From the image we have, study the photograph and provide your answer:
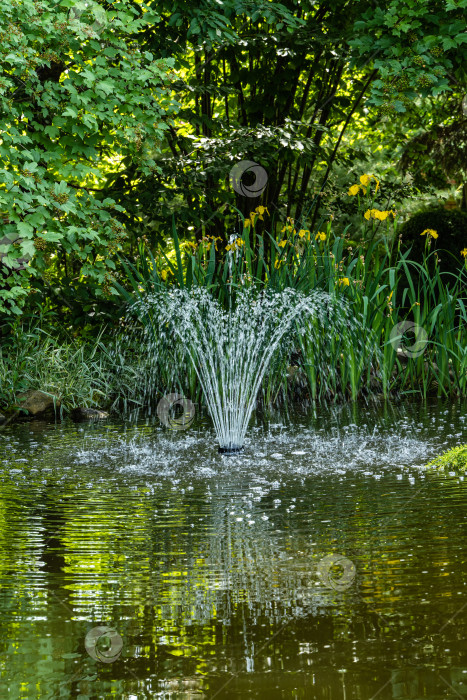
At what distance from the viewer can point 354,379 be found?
616 cm

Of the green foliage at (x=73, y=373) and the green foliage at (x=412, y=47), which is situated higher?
the green foliage at (x=412, y=47)

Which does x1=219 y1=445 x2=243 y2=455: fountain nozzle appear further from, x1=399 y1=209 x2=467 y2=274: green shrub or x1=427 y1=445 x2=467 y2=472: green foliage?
x1=399 y1=209 x2=467 y2=274: green shrub

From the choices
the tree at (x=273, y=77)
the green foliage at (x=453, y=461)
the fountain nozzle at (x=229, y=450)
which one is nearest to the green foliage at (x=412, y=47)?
the tree at (x=273, y=77)

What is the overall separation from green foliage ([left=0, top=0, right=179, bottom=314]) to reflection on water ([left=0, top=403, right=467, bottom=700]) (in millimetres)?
2238

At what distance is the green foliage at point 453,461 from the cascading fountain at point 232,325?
5.97 feet

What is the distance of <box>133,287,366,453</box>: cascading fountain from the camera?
227 inches

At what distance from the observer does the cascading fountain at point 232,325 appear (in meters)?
5.76

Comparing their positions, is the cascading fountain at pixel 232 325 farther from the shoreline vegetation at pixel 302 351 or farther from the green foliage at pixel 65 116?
the green foliage at pixel 65 116

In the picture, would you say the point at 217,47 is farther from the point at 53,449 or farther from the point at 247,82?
the point at 53,449

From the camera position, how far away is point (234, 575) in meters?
2.46

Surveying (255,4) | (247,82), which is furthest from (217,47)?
(247,82)

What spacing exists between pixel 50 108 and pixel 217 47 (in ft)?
6.95

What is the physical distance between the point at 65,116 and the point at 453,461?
4312 mm

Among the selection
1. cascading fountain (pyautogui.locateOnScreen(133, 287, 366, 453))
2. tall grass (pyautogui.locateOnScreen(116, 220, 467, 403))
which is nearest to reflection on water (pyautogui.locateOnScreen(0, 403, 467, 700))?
cascading fountain (pyautogui.locateOnScreen(133, 287, 366, 453))
